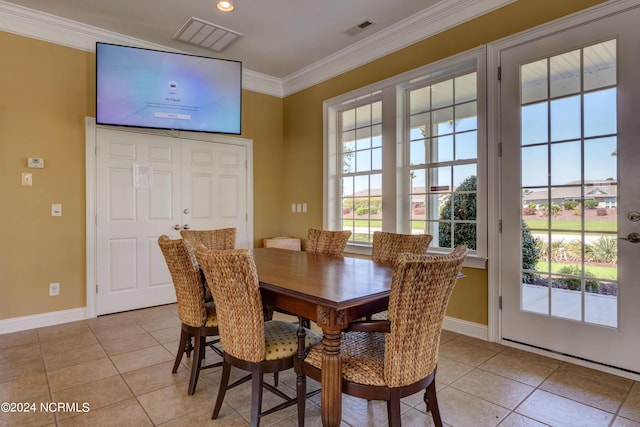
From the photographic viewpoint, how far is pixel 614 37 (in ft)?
7.86

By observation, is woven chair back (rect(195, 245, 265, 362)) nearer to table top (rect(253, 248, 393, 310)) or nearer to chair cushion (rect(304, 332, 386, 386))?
table top (rect(253, 248, 393, 310))

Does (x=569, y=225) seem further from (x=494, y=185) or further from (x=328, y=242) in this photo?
(x=328, y=242)

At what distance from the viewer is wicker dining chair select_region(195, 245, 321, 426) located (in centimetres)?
162

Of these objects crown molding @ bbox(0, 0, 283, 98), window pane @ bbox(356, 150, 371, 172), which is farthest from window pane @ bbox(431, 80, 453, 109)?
crown molding @ bbox(0, 0, 283, 98)

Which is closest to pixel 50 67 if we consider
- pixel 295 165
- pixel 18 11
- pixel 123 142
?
pixel 18 11

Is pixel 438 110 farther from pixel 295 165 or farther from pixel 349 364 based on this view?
pixel 349 364

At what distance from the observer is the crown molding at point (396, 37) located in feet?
10.1

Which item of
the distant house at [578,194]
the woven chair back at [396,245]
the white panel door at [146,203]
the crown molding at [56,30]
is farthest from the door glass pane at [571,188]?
the crown molding at [56,30]

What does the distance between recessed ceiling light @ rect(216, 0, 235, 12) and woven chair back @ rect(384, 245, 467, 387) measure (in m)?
2.91

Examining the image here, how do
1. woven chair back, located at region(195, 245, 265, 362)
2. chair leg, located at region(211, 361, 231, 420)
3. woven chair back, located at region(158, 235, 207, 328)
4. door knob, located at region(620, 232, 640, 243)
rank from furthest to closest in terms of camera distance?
1. door knob, located at region(620, 232, 640, 243)
2. woven chair back, located at region(158, 235, 207, 328)
3. chair leg, located at region(211, 361, 231, 420)
4. woven chair back, located at region(195, 245, 265, 362)

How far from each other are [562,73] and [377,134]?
182 cm

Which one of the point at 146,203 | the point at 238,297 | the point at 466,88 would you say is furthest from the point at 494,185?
the point at 146,203

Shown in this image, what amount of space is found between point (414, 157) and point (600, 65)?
5.28ft

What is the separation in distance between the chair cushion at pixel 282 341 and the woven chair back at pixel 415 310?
20.7 inches
